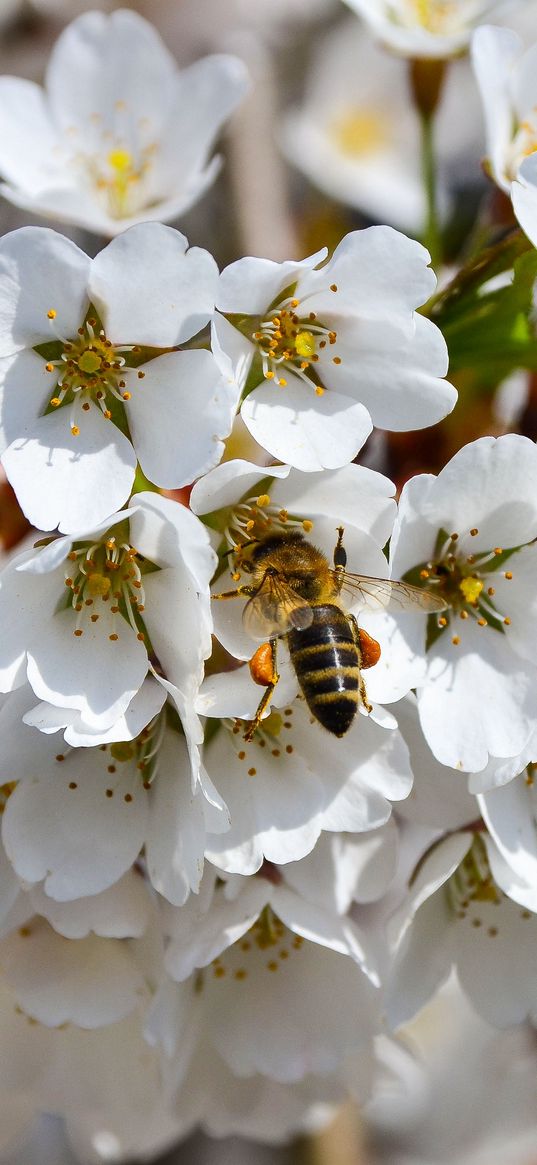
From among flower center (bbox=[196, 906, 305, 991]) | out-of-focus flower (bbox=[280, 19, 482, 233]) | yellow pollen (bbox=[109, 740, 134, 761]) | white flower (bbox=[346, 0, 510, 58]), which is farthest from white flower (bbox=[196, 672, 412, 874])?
out-of-focus flower (bbox=[280, 19, 482, 233])

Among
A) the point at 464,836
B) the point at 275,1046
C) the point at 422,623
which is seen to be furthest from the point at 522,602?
the point at 275,1046

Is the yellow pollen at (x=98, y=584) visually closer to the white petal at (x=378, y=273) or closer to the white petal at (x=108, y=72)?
the white petal at (x=378, y=273)

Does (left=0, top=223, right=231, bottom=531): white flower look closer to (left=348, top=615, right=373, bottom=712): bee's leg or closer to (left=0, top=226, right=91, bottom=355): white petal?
(left=0, top=226, right=91, bottom=355): white petal

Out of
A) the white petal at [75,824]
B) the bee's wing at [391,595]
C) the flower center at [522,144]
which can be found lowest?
the white petal at [75,824]

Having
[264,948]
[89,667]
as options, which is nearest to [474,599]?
[89,667]

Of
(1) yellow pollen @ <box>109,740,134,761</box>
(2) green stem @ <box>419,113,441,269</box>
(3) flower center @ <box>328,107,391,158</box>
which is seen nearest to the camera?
(1) yellow pollen @ <box>109,740,134,761</box>

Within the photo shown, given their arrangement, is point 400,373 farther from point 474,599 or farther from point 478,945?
point 478,945

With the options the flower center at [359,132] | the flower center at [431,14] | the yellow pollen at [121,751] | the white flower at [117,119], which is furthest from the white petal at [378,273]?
the flower center at [359,132]

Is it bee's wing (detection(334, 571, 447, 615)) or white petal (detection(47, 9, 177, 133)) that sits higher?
white petal (detection(47, 9, 177, 133))
